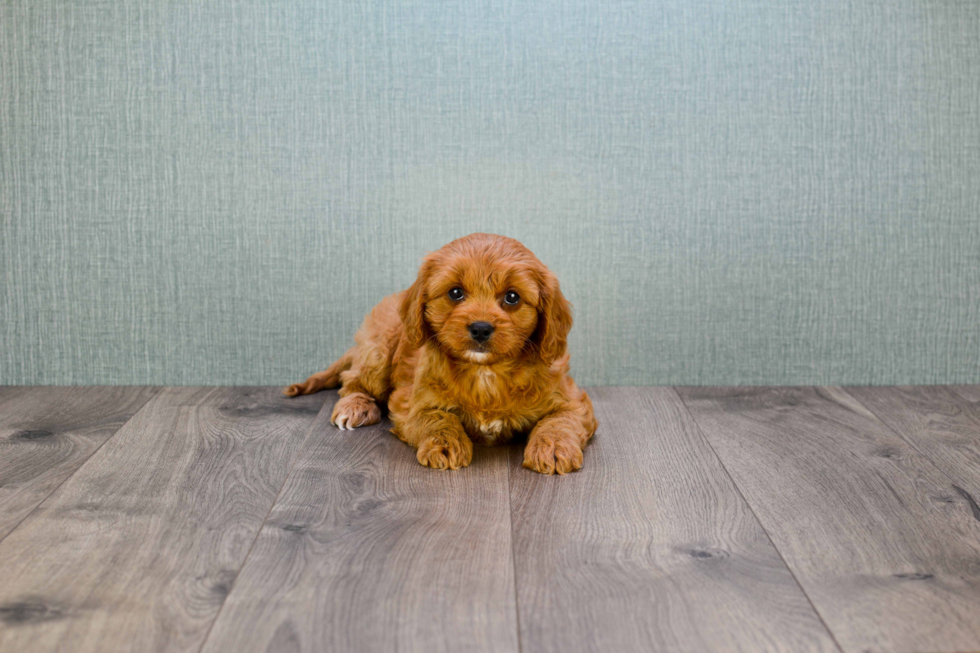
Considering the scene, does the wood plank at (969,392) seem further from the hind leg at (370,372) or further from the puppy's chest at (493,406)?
the hind leg at (370,372)

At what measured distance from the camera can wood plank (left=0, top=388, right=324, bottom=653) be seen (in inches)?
57.3

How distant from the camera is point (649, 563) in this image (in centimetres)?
169

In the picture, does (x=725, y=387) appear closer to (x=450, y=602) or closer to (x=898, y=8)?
(x=898, y=8)

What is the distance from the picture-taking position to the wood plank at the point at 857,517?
4.90 feet

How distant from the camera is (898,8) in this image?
2961 millimetres

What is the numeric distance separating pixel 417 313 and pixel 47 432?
1187 mm

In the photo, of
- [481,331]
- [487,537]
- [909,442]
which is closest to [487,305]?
[481,331]

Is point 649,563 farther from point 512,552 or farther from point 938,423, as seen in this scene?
point 938,423

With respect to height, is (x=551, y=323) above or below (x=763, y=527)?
above

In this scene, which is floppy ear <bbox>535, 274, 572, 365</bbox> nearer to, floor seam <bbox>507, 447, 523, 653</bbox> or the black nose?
the black nose

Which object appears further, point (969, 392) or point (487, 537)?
point (969, 392)

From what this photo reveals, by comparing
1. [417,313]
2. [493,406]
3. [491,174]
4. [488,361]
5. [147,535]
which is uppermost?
[491,174]

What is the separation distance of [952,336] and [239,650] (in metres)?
2.77

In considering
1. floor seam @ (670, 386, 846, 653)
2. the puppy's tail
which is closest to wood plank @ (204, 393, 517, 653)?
floor seam @ (670, 386, 846, 653)
